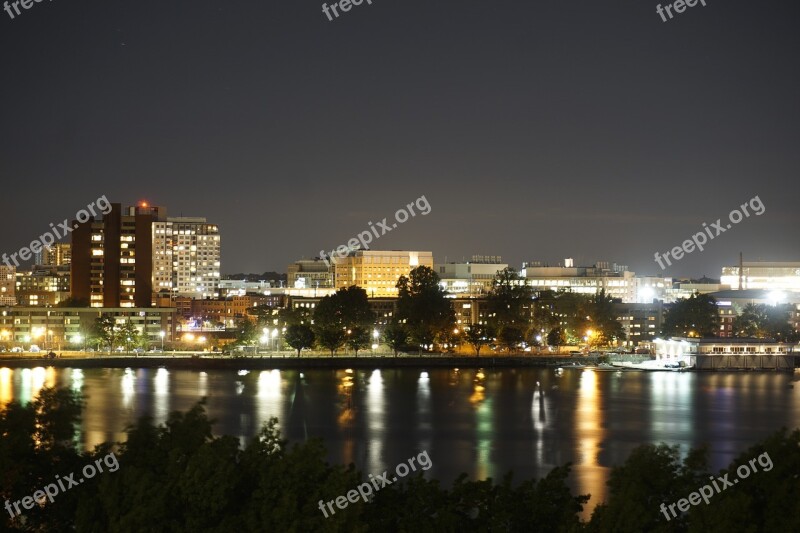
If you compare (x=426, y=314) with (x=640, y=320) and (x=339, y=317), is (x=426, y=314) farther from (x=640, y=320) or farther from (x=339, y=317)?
(x=640, y=320)

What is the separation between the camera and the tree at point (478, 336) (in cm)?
3531

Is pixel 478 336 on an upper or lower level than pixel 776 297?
lower

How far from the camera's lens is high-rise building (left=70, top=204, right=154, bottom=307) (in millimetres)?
41156

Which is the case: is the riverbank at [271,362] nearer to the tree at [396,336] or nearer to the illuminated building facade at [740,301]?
the tree at [396,336]

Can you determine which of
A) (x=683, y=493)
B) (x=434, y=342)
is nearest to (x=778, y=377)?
(x=434, y=342)

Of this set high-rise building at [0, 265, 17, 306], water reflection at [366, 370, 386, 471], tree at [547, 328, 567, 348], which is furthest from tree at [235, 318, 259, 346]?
high-rise building at [0, 265, 17, 306]

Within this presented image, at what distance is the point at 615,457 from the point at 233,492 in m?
9.50

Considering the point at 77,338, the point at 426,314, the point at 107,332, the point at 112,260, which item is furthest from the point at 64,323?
the point at 426,314

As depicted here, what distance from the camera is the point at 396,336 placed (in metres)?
34.3

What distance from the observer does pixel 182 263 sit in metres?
68.6

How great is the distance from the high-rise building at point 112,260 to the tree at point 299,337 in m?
10.1

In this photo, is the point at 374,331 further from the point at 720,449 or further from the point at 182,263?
the point at 182,263

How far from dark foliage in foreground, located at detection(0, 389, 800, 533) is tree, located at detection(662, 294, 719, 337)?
32.5m

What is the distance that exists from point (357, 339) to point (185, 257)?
37270 millimetres
